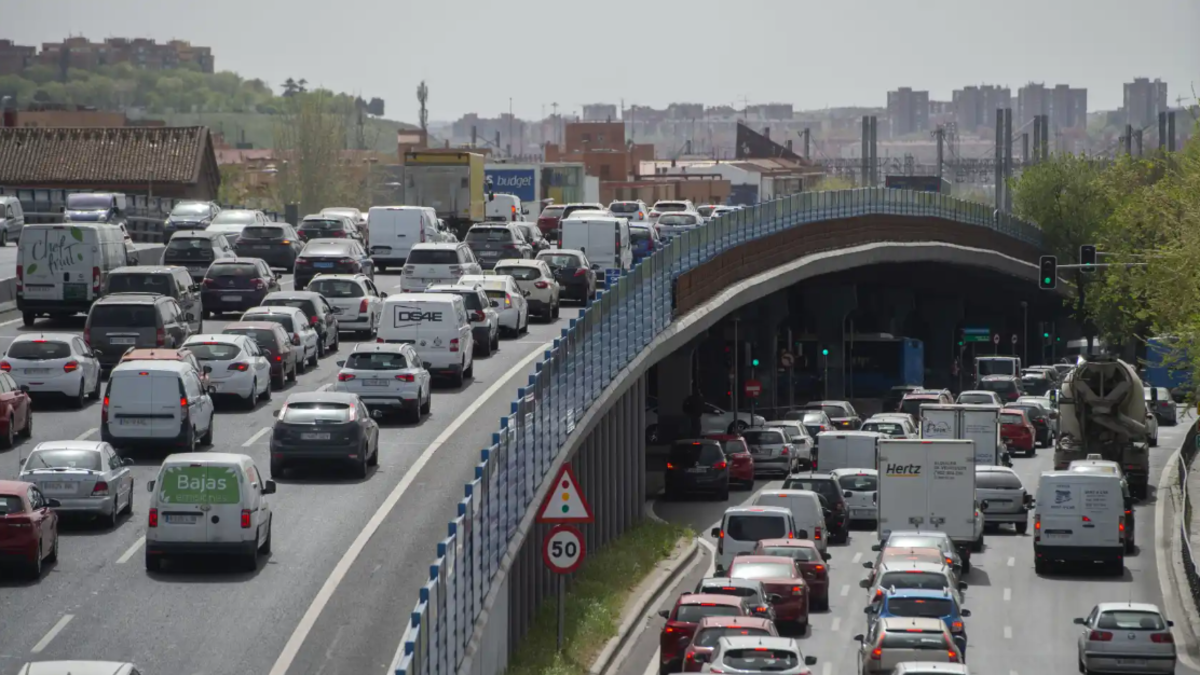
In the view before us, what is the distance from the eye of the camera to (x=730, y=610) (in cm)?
2756

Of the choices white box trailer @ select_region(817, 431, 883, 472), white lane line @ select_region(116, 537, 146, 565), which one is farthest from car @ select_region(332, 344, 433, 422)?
white box trailer @ select_region(817, 431, 883, 472)

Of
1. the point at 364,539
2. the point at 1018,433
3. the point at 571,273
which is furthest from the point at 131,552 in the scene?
the point at 1018,433

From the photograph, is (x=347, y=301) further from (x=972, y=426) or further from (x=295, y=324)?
(x=972, y=426)

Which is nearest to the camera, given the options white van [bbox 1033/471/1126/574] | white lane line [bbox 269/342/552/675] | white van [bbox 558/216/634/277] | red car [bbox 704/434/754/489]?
white lane line [bbox 269/342/552/675]

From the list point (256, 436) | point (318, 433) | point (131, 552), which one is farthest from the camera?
point (256, 436)

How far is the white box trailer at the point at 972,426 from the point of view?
169 ft

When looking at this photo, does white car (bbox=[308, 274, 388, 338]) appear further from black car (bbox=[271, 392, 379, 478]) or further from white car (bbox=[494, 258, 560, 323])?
black car (bbox=[271, 392, 379, 478])

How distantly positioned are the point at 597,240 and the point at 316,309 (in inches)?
677

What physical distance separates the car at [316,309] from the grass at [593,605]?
28.7 ft

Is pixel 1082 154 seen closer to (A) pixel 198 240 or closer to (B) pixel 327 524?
(A) pixel 198 240

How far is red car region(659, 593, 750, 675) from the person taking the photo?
1065 inches

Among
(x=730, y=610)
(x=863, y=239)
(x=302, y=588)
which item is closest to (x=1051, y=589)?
(x=730, y=610)

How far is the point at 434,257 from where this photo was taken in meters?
52.7

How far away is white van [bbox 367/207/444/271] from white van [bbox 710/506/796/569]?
1078 inches
